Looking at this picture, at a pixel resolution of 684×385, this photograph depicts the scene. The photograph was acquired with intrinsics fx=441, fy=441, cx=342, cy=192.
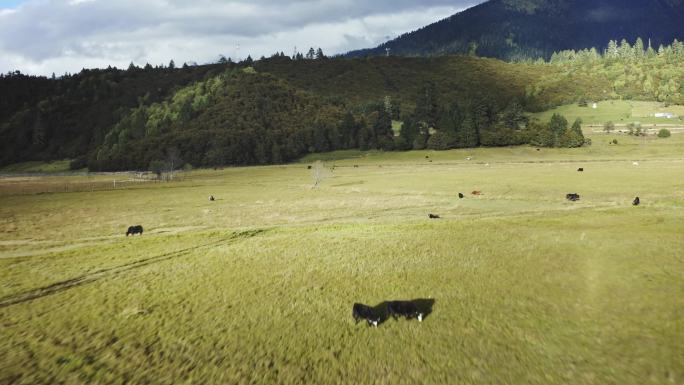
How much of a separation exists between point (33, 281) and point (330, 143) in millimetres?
172589

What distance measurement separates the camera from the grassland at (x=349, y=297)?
1571 cm

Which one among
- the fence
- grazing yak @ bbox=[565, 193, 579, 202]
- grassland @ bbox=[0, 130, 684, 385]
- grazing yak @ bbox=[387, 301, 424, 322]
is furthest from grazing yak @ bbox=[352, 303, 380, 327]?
the fence

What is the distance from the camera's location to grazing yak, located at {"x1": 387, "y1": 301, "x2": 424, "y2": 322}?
19.8m

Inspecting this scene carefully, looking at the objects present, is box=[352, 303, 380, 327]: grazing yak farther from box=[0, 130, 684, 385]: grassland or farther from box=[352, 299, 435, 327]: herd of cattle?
box=[0, 130, 684, 385]: grassland

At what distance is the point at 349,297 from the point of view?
75.7 feet

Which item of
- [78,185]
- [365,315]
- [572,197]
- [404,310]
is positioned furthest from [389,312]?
[78,185]

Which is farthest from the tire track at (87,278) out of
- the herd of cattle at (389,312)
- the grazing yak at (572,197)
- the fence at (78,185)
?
the fence at (78,185)

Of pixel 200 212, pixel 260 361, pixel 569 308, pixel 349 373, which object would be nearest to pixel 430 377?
pixel 349 373

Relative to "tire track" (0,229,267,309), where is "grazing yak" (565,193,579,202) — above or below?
below

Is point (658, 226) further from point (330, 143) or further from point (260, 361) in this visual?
point (330, 143)

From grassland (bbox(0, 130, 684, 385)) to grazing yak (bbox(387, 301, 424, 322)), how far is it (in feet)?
1.97

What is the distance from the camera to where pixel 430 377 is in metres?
14.8

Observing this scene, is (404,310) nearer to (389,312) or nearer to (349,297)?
(389,312)

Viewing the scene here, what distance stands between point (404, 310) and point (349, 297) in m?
4.02
